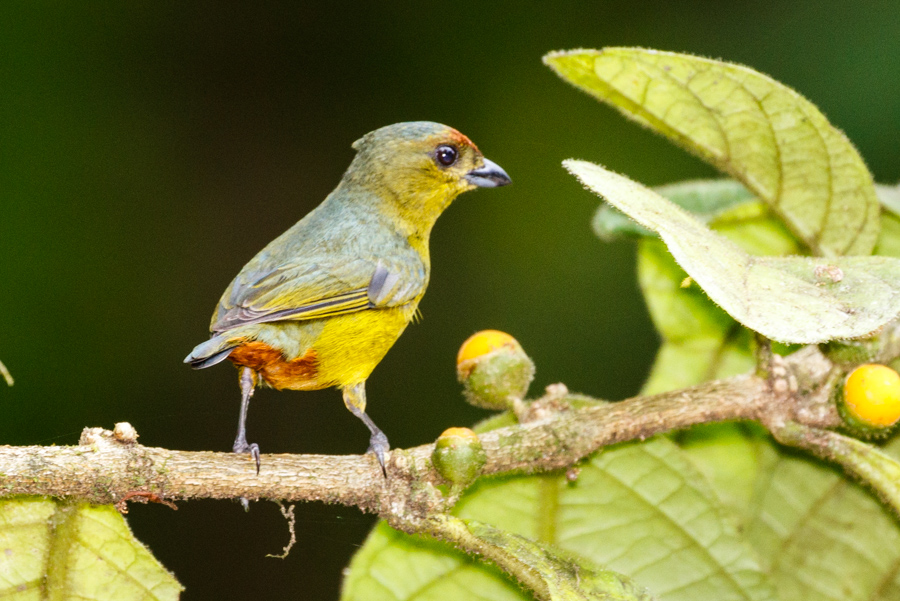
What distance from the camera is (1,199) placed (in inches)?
165

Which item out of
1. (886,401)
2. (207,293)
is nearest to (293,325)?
(886,401)

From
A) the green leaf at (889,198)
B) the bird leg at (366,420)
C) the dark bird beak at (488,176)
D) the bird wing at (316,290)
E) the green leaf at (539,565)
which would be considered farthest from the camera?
the dark bird beak at (488,176)

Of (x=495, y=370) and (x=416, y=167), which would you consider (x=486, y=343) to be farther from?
(x=416, y=167)

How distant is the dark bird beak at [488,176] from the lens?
2.32 metres

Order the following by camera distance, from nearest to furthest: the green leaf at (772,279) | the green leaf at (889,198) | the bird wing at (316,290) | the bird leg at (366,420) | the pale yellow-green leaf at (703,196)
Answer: the green leaf at (772,279) < the bird leg at (366,420) < the bird wing at (316,290) < the green leaf at (889,198) < the pale yellow-green leaf at (703,196)

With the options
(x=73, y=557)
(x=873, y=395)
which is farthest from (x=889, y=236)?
(x=73, y=557)

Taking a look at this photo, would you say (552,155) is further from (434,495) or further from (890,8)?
(434,495)

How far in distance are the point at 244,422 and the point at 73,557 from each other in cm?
39

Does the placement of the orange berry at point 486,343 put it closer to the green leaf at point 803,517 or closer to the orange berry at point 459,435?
the orange berry at point 459,435

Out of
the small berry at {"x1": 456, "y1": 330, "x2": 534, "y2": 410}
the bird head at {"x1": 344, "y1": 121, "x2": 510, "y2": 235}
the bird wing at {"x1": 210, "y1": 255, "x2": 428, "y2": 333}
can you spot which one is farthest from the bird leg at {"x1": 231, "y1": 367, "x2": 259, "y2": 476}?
the bird head at {"x1": 344, "y1": 121, "x2": 510, "y2": 235}

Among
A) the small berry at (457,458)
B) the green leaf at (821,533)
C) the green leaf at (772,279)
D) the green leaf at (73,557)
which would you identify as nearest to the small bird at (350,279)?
the small berry at (457,458)

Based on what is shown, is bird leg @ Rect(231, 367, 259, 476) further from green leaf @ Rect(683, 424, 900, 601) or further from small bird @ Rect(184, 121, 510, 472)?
green leaf @ Rect(683, 424, 900, 601)

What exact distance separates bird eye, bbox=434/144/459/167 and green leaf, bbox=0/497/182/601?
1.14 meters

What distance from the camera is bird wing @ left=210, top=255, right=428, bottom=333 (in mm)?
1841
